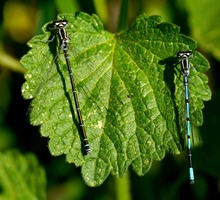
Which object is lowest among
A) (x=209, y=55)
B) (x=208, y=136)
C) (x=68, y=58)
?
(x=208, y=136)

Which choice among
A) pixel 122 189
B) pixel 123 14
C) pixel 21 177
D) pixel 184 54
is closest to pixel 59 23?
pixel 123 14

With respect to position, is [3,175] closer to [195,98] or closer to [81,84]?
[81,84]

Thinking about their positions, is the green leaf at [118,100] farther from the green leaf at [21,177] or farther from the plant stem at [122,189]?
the green leaf at [21,177]

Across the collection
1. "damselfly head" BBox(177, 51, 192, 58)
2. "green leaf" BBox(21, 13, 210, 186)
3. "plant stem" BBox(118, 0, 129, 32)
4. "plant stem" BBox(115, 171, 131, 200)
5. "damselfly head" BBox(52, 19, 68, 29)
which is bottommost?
"plant stem" BBox(115, 171, 131, 200)

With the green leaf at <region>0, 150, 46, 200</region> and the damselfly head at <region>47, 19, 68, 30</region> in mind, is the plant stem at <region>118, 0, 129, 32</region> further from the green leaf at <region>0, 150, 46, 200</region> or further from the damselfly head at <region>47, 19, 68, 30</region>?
the green leaf at <region>0, 150, 46, 200</region>

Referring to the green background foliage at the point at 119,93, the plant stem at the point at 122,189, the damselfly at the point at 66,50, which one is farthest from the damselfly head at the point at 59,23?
the plant stem at the point at 122,189

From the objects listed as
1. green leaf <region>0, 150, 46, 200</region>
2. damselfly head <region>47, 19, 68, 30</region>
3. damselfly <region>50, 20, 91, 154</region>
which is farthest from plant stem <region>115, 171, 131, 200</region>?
damselfly head <region>47, 19, 68, 30</region>

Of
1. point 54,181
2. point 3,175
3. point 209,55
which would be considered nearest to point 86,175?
point 3,175

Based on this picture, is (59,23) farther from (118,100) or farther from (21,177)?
(21,177)
